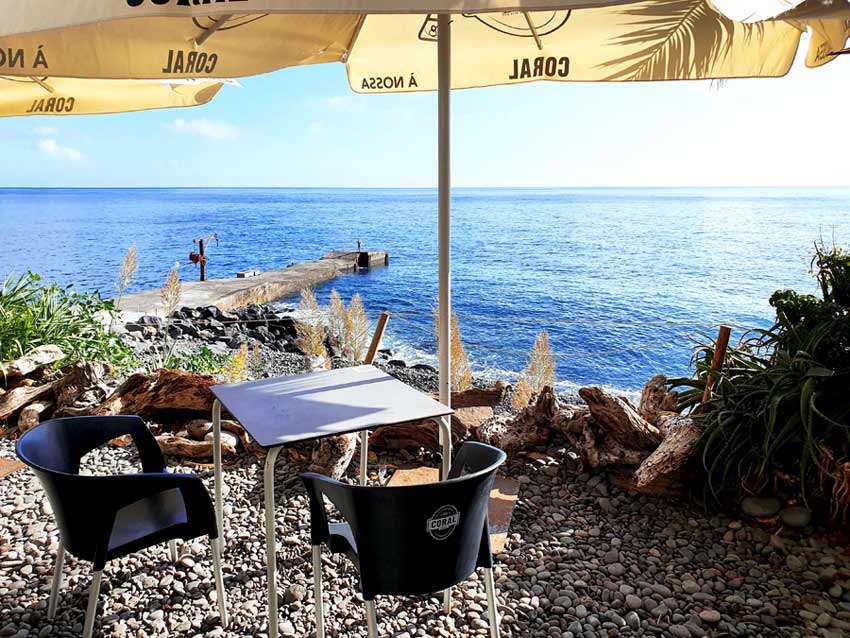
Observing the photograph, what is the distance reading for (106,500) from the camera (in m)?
1.87

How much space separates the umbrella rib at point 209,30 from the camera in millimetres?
2758

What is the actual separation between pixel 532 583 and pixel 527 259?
117ft

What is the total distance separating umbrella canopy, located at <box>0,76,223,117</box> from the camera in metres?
3.72

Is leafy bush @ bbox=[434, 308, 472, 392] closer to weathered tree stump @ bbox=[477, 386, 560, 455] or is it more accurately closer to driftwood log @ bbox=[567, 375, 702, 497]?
weathered tree stump @ bbox=[477, 386, 560, 455]

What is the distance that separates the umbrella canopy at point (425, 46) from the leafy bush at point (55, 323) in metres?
2.55

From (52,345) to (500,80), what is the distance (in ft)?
12.3

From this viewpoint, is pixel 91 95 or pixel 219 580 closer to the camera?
pixel 219 580

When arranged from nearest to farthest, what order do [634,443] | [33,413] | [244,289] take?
[634,443] → [33,413] → [244,289]

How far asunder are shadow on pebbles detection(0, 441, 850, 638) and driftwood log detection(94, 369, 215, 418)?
863 mm

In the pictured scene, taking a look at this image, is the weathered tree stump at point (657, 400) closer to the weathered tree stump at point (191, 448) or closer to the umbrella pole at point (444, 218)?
the umbrella pole at point (444, 218)

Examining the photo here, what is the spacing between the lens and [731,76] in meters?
3.28

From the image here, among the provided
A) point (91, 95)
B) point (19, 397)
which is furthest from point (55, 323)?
point (91, 95)

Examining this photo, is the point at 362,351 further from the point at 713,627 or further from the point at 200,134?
the point at 200,134

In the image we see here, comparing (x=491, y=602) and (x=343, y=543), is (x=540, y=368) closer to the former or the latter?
(x=491, y=602)
